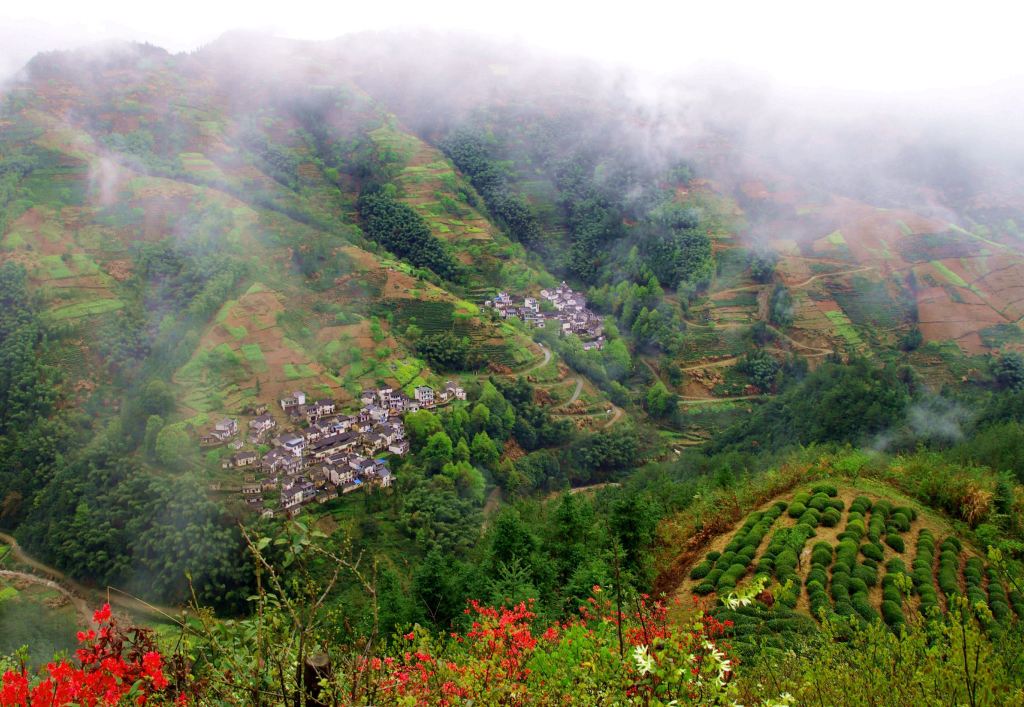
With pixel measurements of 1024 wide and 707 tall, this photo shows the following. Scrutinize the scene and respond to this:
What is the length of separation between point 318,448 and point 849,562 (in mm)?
21136

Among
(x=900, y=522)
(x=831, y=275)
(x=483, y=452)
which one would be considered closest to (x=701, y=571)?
(x=900, y=522)

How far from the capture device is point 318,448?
2578 centimetres

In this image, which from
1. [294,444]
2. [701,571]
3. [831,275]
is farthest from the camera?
[831,275]

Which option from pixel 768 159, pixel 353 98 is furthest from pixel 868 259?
pixel 353 98

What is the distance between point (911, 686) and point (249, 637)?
182 inches

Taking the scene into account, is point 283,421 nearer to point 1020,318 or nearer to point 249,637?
→ point 249,637

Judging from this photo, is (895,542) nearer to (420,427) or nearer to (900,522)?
(900,522)

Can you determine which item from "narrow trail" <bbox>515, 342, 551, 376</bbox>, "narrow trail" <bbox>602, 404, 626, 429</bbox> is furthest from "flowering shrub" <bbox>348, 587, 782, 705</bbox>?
"narrow trail" <bbox>515, 342, 551, 376</bbox>

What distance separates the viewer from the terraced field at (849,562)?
32.4 feet

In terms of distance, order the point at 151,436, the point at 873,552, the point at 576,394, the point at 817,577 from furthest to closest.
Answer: the point at 576,394, the point at 151,436, the point at 873,552, the point at 817,577

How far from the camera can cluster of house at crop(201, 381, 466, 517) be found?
23.4m

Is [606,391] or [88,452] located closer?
[88,452]

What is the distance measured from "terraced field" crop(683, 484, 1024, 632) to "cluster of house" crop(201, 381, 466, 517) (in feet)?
53.7

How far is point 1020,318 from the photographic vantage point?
105 ft
